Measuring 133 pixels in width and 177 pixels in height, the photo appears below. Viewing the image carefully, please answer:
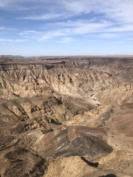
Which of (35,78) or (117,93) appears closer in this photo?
(117,93)

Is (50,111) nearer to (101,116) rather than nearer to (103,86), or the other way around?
(101,116)

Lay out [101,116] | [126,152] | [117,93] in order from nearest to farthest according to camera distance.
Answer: [126,152]
[101,116]
[117,93]

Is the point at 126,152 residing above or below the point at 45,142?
above

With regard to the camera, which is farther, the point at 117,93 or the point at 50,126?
the point at 117,93

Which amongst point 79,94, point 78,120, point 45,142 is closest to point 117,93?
point 79,94

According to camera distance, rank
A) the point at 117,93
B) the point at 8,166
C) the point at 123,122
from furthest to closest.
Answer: the point at 117,93, the point at 123,122, the point at 8,166

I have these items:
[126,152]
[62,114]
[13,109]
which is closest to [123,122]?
[126,152]

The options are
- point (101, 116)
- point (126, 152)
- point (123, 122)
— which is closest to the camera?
point (126, 152)

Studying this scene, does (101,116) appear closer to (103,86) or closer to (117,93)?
(117,93)

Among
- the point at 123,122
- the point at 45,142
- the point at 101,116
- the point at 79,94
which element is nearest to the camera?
the point at 45,142
